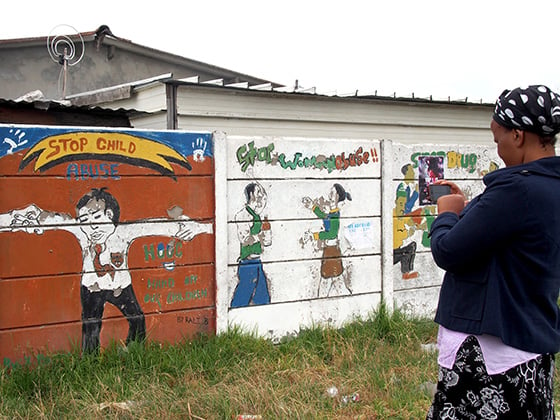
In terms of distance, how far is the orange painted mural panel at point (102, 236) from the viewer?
4.01 metres

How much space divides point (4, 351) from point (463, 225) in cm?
317

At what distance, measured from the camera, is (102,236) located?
432 centimetres

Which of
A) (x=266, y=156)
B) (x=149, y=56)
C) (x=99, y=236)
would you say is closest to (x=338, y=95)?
(x=266, y=156)

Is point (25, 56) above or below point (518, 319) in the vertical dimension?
above

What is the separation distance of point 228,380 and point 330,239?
67.4 inches

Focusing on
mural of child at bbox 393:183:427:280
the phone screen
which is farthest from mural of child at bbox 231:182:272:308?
the phone screen

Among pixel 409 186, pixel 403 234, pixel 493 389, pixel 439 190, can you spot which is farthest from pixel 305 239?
pixel 493 389

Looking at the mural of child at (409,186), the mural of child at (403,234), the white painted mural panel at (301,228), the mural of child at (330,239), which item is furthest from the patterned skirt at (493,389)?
the mural of child at (409,186)

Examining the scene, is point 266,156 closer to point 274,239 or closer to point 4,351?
point 274,239

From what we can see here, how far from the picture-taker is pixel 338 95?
842cm

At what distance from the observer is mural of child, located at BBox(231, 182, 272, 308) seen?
4914 millimetres

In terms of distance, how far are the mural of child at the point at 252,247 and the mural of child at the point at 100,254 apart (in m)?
0.78

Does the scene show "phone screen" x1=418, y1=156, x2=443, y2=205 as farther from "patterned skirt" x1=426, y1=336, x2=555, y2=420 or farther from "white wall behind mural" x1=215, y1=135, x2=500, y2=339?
"patterned skirt" x1=426, y1=336, x2=555, y2=420

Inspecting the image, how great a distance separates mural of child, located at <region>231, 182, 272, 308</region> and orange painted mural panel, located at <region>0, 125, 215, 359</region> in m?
0.25
